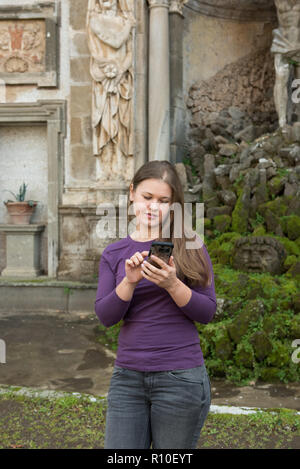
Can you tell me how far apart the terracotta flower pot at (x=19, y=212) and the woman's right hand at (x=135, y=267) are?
6.52 metres

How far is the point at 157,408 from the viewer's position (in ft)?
5.21

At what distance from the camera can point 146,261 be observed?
1504 millimetres

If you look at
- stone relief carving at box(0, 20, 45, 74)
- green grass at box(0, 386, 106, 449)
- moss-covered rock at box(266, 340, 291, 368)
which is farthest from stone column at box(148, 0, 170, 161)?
green grass at box(0, 386, 106, 449)

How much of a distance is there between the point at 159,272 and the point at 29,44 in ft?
23.6

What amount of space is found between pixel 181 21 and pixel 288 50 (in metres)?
1.74

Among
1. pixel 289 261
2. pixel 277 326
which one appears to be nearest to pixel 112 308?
pixel 277 326

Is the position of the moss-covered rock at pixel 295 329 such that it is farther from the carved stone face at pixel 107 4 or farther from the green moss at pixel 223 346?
the carved stone face at pixel 107 4

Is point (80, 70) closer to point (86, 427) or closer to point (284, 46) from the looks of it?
point (284, 46)

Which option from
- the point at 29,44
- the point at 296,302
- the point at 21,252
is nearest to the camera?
the point at 296,302

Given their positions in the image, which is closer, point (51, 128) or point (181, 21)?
point (51, 128)

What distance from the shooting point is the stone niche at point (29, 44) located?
303 inches
